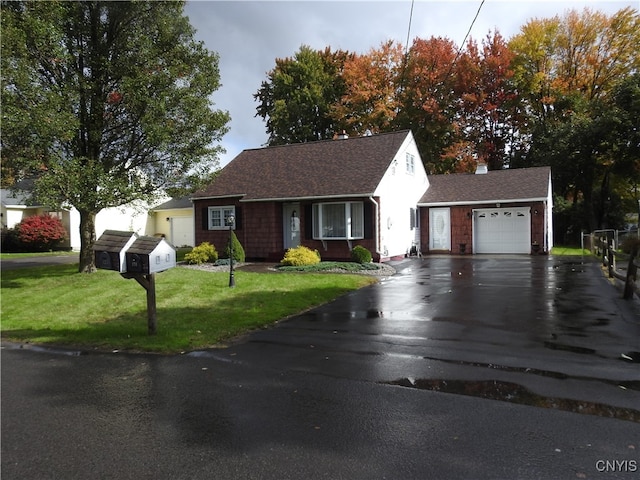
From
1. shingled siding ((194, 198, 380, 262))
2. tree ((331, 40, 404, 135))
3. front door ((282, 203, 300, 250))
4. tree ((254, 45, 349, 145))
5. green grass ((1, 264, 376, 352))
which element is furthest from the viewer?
tree ((254, 45, 349, 145))

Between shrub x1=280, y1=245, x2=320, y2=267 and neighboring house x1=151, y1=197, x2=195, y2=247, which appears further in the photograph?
neighboring house x1=151, y1=197, x2=195, y2=247

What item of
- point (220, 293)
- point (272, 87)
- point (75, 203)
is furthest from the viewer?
point (272, 87)

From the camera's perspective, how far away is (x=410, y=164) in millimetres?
22531

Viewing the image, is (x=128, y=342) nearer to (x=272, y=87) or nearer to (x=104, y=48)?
(x=104, y=48)

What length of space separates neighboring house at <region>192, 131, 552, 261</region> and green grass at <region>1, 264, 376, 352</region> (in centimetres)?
477

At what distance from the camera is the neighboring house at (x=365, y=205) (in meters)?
19.0

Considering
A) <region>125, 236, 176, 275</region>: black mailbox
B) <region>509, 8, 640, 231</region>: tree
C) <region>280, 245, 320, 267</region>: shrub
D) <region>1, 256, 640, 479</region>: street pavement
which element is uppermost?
<region>509, 8, 640, 231</region>: tree

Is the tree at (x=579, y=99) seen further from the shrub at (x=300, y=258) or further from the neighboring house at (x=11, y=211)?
the neighboring house at (x=11, y=211)

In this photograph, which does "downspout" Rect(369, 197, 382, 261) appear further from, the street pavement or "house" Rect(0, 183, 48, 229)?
"house" Rect(0, 183, 48, 229)

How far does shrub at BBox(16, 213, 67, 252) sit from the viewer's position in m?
27.9

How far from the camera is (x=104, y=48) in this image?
552 inches

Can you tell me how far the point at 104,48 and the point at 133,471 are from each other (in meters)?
14.1

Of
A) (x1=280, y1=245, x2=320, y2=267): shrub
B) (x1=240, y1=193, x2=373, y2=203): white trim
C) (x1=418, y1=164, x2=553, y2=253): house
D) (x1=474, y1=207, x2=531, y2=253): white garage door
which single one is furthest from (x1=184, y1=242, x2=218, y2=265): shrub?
(x1=474, y1=207, x2=531, y2=253): white garage door

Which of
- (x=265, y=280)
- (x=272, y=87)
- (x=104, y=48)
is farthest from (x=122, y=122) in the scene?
(x=272, y=87)
